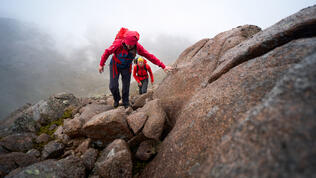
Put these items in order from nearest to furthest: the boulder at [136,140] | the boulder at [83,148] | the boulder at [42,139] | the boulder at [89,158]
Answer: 1. the boulder at [89,158]
2. the boulder at [136,140]
3. the boulder at [83,148]
4. the boulder at [42,139]

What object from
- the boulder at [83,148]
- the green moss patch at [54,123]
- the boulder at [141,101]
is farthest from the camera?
the boulder at [141,101]

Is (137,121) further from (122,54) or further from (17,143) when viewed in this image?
(17,143)

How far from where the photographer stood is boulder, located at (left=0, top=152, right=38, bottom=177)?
5.11 meters

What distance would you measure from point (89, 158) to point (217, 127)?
4734mm

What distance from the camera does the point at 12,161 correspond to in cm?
535

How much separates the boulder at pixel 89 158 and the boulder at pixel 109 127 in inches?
27.1

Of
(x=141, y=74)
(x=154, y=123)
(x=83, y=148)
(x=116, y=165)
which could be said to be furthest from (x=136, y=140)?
(x=141, y=74)

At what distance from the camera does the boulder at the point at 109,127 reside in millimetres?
5867

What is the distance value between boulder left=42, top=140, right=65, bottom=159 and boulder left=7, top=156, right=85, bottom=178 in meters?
1.53

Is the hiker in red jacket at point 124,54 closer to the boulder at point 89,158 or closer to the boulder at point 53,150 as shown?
the boulder at point 53,150

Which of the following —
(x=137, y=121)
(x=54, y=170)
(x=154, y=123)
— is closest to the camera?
(x=54, y=170)

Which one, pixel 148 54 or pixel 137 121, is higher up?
pixel 148 54

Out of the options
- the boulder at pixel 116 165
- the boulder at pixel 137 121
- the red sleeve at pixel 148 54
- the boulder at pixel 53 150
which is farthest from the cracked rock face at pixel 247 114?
the boulder at pixel 53 150

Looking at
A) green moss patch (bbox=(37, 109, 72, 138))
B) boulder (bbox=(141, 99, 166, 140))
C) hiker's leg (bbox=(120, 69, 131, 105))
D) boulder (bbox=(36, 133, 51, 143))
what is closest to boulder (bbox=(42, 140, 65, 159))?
boulder (bbox=(36, 133, 51, 143))
